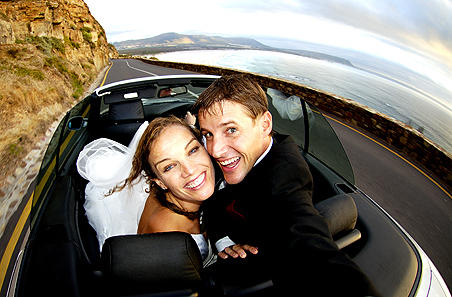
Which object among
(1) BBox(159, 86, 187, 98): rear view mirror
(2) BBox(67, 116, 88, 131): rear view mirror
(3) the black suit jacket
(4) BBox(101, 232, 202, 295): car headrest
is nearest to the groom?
(3) the black suit jacket

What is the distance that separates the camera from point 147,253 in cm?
103

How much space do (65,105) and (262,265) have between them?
46.3 feet

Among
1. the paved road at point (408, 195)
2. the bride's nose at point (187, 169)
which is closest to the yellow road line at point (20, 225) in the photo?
the bride's nose at point (187, 169)

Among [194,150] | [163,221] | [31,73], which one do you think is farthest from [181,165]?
[31,73]

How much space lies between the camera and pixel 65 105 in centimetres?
1202

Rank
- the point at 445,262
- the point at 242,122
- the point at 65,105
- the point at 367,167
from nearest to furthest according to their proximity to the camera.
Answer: the point at 242,122 → the point at 445,262 → the point at 367,167 → the point at 65,105

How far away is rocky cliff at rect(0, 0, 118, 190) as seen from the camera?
25.2 feet

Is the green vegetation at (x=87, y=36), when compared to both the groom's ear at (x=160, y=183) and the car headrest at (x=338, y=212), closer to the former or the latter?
the groom's ear at (x=160, y=183)

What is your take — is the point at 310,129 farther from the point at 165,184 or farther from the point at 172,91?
the point at 172,91

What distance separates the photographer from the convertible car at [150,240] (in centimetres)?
104

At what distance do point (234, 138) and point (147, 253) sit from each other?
91 centimetres

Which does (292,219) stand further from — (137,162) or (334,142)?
(137,162)

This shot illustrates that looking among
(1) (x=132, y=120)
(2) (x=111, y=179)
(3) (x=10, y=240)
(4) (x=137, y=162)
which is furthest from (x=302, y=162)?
(3) (x=10, y=240)

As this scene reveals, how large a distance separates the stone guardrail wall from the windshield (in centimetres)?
568
